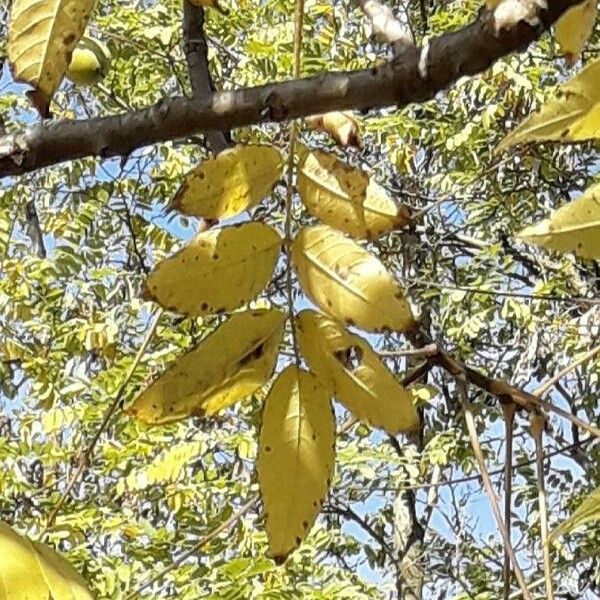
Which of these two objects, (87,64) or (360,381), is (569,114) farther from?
(87,64)

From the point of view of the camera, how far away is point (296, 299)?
567mm

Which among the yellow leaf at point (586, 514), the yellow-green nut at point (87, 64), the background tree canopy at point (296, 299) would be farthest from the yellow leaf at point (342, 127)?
the yellow-green nut at point (87, 64)

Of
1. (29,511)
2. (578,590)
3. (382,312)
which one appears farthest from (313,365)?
(578,590)

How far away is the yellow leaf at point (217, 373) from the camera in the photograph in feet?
1.68

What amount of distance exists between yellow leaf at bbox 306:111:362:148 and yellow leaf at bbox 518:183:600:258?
0.56 ft

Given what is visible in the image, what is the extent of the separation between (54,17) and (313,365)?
0.19 m

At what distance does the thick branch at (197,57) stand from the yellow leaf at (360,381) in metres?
0.12

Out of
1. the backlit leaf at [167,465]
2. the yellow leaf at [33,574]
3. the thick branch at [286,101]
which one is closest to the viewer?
the yellow leaf at [33,574]

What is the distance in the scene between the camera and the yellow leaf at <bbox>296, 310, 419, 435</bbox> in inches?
19.8

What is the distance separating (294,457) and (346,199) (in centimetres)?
13

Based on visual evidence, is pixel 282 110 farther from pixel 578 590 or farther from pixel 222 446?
pixel 578 590

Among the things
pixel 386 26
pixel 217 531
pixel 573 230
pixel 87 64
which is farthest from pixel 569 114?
pixel 87 64

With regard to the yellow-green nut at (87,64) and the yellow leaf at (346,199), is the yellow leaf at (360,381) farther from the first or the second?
the yellow-green nut at (87,64)

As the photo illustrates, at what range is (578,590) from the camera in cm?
372
